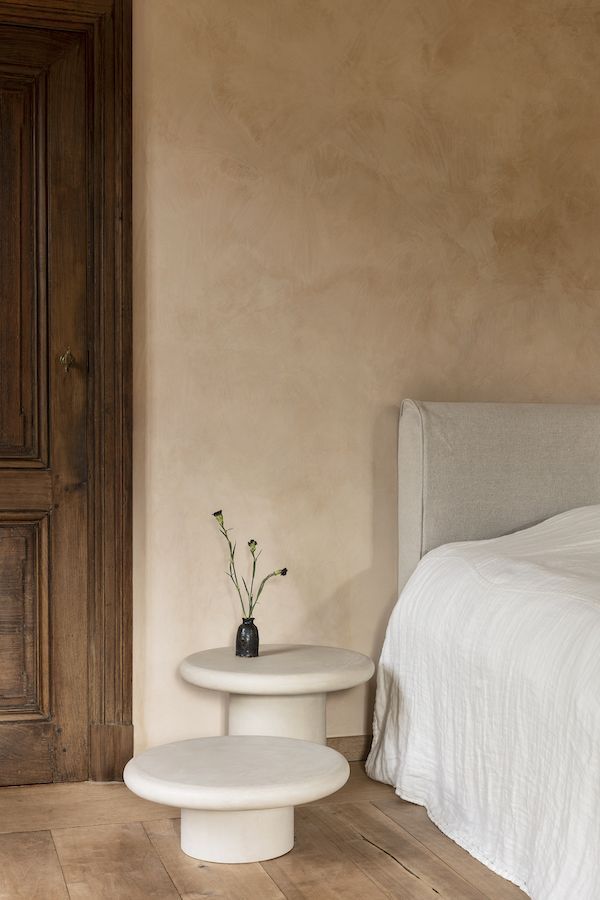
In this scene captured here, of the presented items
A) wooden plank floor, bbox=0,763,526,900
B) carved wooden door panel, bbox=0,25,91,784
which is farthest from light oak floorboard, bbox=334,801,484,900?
carved wooden door panel, bbox=0,25,91,784

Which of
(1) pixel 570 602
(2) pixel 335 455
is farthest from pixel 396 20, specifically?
(1) pixel 570 602

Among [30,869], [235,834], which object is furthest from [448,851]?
[30,869]

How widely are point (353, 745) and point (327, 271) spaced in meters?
1.39

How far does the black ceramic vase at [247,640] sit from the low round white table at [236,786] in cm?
33

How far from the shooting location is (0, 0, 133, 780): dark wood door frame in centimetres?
279

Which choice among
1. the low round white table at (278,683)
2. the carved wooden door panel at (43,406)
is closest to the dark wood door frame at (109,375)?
the carved wooden door panel at (43,406)

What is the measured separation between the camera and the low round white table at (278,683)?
250 cm

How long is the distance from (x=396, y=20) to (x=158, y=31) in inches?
28.1

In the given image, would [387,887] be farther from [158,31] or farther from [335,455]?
[158,31]

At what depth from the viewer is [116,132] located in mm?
2791

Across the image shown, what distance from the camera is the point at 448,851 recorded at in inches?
90.8

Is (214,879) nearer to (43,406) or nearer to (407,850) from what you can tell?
(407,850)

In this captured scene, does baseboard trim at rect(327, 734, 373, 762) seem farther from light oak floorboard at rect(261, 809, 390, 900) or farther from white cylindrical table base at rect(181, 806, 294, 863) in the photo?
white cylindrical table base at rect(181, 806, 294, 863)

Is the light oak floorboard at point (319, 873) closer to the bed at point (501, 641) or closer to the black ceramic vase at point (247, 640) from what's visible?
the bed at point (501, 641)
